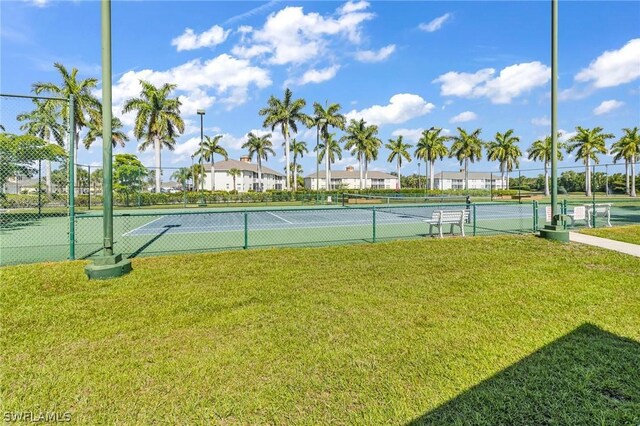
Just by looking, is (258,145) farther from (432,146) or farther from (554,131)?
(554,131)

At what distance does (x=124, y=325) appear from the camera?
4.20 meters

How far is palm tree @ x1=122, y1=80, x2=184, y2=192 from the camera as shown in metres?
41.0

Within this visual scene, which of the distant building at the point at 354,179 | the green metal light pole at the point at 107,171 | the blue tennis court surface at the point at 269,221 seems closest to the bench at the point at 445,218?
the blue tennis court surface at the point at 269,221

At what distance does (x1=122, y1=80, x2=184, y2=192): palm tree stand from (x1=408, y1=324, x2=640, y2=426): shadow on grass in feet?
149

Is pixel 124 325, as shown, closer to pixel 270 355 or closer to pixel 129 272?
pixel 270 355

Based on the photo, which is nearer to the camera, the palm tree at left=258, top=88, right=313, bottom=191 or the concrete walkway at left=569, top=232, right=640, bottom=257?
the concrete walkway at left=569, top=232, right=640, bottom=257

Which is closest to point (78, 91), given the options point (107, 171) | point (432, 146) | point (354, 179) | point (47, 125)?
point (47, 125)

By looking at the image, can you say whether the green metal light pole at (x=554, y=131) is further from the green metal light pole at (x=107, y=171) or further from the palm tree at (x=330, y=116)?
the palm tree at (x=330, y=116)

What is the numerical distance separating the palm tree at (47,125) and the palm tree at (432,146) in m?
57.7

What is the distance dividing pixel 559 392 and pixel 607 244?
27.1 feet

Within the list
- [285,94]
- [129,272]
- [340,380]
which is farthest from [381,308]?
[285,94]

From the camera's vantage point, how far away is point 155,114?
4150cm

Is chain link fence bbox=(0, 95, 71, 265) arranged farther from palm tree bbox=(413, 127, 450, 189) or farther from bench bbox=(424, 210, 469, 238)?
palm tree bbox=(413, 127, 450, 189)

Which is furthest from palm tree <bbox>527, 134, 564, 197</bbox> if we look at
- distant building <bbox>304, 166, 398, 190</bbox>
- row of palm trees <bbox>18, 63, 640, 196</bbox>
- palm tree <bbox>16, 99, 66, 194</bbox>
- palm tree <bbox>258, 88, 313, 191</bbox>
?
palm tree <bbox>16, 99, 66, 194</bbox>
